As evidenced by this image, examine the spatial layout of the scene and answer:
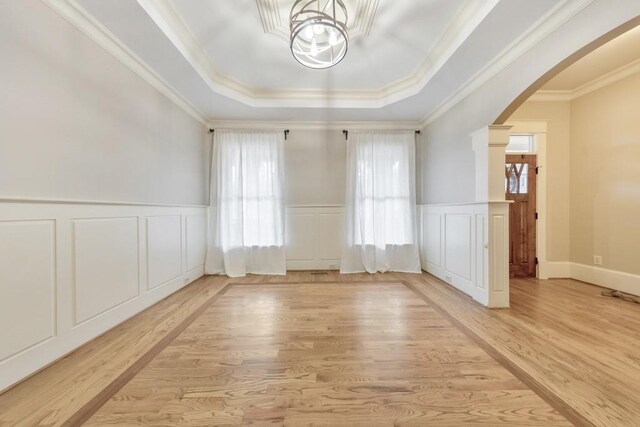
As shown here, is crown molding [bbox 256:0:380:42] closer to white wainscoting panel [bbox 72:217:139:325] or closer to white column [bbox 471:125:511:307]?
white column [bbox 471:125:511:307]

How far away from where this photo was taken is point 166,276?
3.12m

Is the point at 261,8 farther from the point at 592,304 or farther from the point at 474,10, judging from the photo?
the point at 592,304

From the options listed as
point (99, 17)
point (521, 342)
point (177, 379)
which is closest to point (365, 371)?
point (177, 379)

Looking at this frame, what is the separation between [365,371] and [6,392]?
2162 millimetres

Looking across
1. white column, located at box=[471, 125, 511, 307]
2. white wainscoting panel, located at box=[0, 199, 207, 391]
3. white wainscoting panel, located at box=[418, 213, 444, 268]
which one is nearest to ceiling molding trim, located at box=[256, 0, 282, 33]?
white wainscoting panel, located at box=[0, 199, 207, 391]

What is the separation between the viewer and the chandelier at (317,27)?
6.27ft

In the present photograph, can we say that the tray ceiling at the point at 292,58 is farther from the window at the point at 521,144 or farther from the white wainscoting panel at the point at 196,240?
the white wainscoting panel at the point at 196,240

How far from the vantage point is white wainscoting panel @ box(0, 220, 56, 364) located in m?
1.50

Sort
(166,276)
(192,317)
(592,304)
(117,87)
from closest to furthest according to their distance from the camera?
(117,87), (192,317), (592,304), (166,276)

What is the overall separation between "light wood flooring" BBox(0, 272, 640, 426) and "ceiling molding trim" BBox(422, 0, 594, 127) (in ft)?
8.31

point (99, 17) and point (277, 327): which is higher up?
point (99, 17)

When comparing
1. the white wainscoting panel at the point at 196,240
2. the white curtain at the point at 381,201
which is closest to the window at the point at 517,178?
the white curtain at the point at 381,201

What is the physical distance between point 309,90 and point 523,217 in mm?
3837

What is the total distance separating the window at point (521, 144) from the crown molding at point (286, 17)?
121 inches
